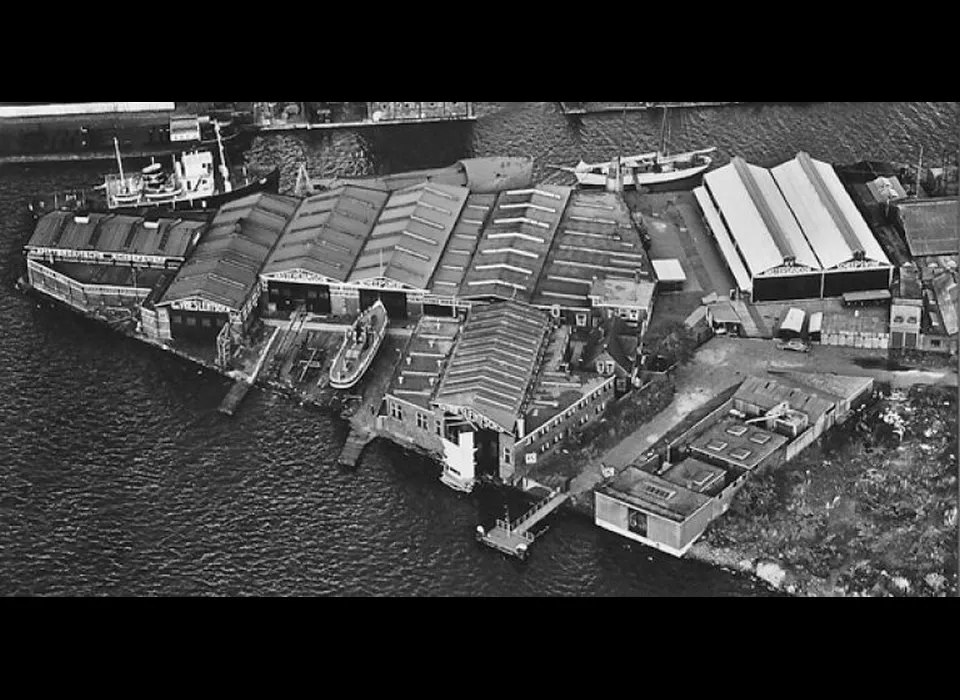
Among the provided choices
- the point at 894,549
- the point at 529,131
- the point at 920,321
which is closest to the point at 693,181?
the point at 529,131

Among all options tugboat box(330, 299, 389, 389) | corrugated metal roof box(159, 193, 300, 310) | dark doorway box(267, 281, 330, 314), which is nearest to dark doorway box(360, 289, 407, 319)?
tugboat box(330, 299, 389, 389)

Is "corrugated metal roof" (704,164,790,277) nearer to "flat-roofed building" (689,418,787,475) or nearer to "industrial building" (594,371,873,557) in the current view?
"industrial building" (594,371,873,557)

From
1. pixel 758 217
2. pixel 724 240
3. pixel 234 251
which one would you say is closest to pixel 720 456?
pixel 724 240

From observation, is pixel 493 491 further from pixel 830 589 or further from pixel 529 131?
pixel 529 131

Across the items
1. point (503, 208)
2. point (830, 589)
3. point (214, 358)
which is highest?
point (503, 208)

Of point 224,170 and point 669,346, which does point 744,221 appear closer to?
point 669,346

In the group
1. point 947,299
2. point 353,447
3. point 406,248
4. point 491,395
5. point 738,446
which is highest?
point 406,248

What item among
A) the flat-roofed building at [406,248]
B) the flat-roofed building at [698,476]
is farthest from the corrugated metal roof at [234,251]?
the flat-roofed building at [698,476]
